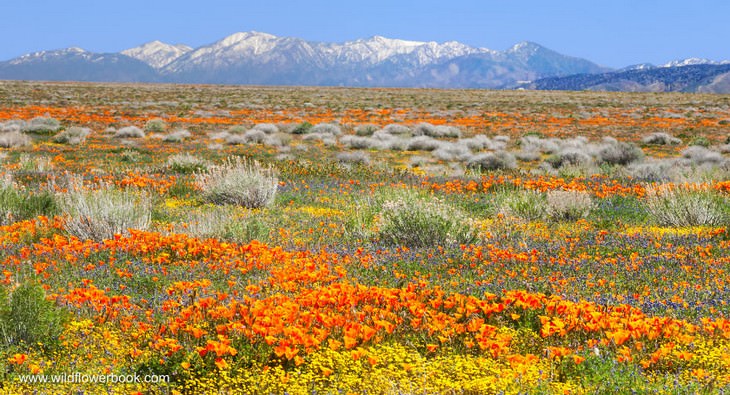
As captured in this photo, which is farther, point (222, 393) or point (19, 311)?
point (19, 311)

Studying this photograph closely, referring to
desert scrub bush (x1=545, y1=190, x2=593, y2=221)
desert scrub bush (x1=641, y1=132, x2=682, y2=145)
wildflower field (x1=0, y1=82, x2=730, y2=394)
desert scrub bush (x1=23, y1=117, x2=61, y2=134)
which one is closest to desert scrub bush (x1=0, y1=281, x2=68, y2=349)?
wildflower field (x1=0, y1=82, x2=730, y2=394)

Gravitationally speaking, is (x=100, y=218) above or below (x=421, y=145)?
above

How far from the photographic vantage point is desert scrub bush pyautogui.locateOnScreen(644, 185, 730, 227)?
9.55 metres

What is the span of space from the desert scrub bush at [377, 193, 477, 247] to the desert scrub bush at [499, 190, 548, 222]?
1797 millimetres

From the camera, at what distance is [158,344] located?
400 centimetres

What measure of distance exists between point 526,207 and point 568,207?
2.28 ft

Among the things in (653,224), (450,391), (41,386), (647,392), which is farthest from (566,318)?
(653,224)

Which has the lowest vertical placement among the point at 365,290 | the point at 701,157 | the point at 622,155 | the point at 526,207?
the point at 701,157

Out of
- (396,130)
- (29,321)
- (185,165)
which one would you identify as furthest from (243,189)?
(396,130)

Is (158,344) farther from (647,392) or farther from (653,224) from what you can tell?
(653,224)

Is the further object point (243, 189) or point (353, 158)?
point (353, 158)

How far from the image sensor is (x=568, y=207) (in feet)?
32.8

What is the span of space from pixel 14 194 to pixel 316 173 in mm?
7512

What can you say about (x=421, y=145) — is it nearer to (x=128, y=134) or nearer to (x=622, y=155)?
(x=622, y=155)
